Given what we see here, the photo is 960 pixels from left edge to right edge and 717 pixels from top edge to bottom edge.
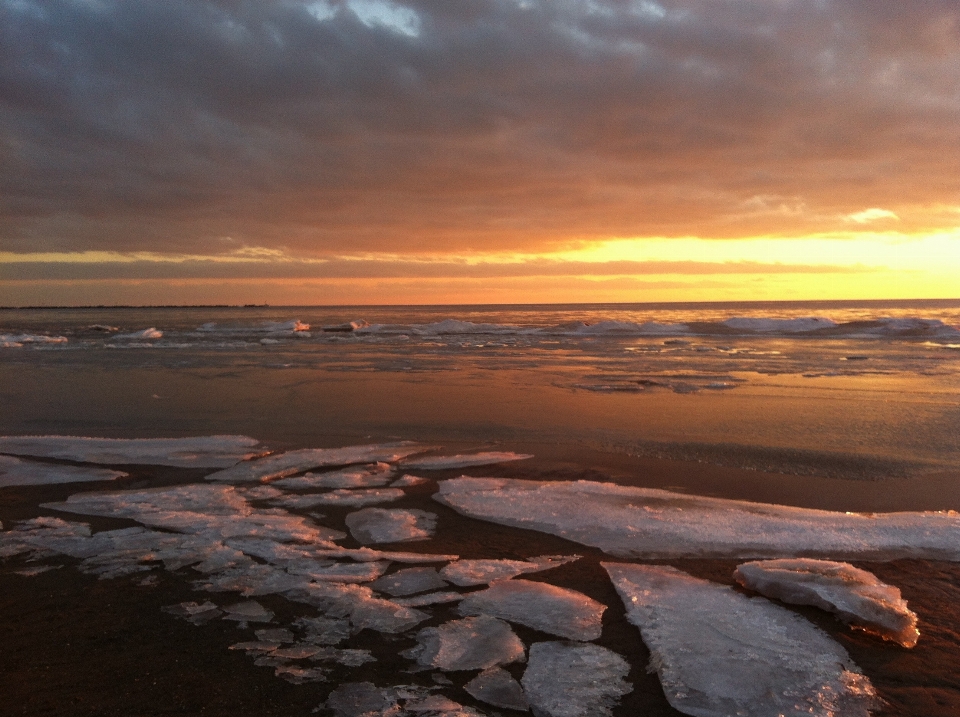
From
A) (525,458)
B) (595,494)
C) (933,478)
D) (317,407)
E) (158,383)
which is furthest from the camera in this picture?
(158,383)

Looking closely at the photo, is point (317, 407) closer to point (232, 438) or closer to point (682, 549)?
point (232, 438)

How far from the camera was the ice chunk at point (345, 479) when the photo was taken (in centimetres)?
638

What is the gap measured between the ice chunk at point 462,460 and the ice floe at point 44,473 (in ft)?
9.19

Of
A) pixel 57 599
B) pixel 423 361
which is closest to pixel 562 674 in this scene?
pixel 57 599

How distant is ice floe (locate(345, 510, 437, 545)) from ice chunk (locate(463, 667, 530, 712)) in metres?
1.87

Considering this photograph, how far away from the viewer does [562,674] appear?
10.4 ft

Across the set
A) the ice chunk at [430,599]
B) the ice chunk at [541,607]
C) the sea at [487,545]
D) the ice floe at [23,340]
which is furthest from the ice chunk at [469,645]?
the ice floe at [23,340]

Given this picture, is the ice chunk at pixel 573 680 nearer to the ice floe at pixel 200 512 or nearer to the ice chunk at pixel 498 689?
the ice chunk at pixel 498 689

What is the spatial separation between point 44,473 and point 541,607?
5302 millimetres

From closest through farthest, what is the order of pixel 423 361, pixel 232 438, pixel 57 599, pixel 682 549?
pixel 57 599
pixel 682 549
pixel 232 438
pixel 423 361

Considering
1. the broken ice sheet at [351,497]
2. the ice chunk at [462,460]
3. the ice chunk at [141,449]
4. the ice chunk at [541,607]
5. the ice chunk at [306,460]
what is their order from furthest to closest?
the ice chunk at [141,449] < the ice chunk at [462,460] < the ice chunk at [306,460] < the broken ice sheet at [351,497] < the ice chunk at [541,607]

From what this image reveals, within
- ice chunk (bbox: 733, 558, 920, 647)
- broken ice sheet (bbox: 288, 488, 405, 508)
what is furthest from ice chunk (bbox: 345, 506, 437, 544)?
ice chunk (bbox: 733, 558, 920, 647)

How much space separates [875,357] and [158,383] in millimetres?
19329

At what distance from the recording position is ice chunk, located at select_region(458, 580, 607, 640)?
3.62 m
